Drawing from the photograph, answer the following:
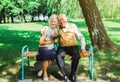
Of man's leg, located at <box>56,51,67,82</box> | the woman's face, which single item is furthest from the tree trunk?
man's leg, located at <box>56,51,67,82</box>

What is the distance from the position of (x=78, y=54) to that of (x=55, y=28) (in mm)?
760

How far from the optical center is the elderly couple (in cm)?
707

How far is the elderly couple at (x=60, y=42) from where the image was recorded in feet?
23.2

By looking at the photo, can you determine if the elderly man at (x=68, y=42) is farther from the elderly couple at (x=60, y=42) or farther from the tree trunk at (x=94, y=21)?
the tree trunk at (x=94, y=21)

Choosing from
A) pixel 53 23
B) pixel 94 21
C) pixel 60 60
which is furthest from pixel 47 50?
pixel 94 21

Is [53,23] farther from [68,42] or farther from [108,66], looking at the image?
[108,66]

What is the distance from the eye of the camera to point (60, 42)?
723 cm

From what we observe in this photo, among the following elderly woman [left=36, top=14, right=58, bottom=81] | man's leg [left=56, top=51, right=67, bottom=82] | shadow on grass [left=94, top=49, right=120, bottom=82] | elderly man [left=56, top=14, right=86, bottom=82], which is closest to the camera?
man's leg [left=56, top=51, right=67, bottom=82]

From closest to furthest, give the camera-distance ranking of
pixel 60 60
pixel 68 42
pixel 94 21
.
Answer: pixel 60 60 → pixel 68 42 → pixel 94 21

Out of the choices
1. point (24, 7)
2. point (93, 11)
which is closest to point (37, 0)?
point (24, 7)

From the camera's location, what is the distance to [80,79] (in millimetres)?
7621

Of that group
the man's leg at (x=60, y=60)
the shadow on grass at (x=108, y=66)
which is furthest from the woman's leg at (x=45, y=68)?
the shadow on grass at (x=108, y=66)

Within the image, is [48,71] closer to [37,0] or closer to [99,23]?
[99,23]

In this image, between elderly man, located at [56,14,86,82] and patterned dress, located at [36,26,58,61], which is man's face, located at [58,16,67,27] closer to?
elderly man, located at [56,14,86,82]
